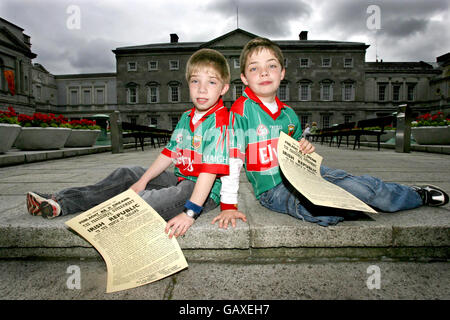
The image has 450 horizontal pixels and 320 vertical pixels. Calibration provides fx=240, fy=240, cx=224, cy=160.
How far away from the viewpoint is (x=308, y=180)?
4.35 feet

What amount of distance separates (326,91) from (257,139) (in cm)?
3486

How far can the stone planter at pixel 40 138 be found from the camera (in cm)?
643

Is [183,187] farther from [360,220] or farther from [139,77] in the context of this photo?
[139,77]

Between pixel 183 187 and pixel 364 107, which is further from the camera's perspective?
pixel 364 107

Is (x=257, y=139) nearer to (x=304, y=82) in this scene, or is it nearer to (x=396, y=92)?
(x=304, y=82)

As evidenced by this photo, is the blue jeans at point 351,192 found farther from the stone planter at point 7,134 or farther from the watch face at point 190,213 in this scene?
the stone planter at point 7,134

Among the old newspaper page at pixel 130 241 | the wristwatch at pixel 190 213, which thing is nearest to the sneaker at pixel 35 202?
the old newspaper page at pixel 130 241

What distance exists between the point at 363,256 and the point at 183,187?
45.3 inches

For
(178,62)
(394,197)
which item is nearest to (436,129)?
(394,197)

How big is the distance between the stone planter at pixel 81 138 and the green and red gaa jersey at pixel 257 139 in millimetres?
8400

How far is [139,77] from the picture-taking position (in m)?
33.3

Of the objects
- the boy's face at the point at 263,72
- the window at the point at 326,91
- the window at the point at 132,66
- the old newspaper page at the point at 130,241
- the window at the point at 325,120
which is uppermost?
the window at the point at 132,66

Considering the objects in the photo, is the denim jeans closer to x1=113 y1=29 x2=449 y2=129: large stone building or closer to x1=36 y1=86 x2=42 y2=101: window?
x1=113 y1=29 x2=449 y2=129: large stone building
